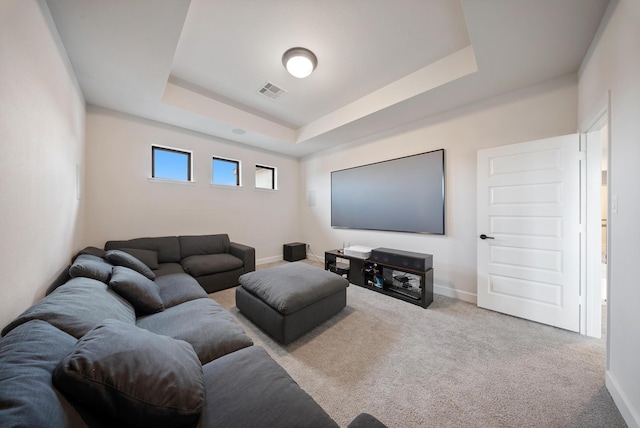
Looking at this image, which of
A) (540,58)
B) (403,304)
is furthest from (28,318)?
(540,58)

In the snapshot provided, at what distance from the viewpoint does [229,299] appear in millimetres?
2977

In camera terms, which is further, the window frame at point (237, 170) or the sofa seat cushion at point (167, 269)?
the window frame at point (237, 170)

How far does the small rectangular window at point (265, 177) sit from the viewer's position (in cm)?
505

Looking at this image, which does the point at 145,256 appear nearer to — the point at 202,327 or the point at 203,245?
the point at 203,245

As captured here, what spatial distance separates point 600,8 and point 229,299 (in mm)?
4523

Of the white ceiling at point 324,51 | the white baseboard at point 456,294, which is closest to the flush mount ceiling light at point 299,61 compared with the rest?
→ the white ceiling at point 324,51

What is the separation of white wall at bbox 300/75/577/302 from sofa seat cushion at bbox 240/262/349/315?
66.0 inches

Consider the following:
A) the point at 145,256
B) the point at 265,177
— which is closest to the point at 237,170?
the point at 265,177

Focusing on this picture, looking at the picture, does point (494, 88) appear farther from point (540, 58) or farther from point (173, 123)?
point (173, 123)

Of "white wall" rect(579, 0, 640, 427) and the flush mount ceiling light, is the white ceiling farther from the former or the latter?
"white wall" rect(579, 0, 640, 427)

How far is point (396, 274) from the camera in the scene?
128 inches

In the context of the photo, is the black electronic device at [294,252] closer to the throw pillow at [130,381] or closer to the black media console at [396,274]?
the black media console at [396,274]

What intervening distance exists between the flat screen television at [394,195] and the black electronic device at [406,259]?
1.79 ft

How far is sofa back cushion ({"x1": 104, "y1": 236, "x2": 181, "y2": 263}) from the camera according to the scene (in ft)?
10.2
